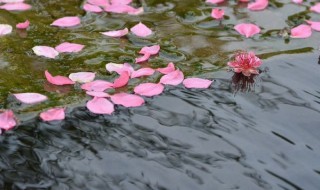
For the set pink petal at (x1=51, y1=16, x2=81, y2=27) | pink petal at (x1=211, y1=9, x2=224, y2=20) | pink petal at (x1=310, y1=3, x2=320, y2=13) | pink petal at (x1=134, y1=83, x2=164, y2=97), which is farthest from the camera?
pink petal at (x1=310, y1=3, x2=320, y2=13)

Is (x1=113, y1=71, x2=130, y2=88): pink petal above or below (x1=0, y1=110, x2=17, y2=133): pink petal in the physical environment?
above

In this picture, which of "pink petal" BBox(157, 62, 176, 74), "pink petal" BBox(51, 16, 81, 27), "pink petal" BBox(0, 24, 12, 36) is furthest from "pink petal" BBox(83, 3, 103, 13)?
"pink petal" BBox(157, 62, 176, 74)

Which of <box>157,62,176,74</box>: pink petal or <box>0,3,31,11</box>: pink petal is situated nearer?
<box>157,62,176,74</box>: pink petal

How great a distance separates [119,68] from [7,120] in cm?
64

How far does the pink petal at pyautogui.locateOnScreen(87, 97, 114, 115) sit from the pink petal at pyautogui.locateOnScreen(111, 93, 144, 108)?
36 millimetres

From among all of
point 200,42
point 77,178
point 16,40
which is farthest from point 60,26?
point 77,178

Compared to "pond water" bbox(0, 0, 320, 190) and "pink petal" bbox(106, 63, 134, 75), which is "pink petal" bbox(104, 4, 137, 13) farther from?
"pink petal" bbox(106, 63, 134, 75)

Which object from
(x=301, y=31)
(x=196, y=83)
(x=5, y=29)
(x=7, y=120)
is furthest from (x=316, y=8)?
(x=7, y=120)

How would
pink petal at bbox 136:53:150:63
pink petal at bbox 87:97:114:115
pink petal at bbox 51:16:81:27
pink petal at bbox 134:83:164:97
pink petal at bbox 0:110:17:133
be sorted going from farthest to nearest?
pink petal at bbox 51:16:81:27 < pink petal at bbox 136:53:150:63 < pink petal at bbox 134:83:164:97 < pink petal at bbox 87:97:114:115 < pink petal at bbox 0:110:17:133

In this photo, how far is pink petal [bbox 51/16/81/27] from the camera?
3301 millimetres

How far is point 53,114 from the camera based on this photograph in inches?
97.7

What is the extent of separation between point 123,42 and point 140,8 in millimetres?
442

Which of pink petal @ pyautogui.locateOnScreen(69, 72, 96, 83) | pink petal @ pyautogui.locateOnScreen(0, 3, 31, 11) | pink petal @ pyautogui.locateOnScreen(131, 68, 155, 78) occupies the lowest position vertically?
pink petal @ pyautogui.locateOnScreen(69, 72, 96, 83)

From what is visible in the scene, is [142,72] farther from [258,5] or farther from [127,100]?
[258,5]
